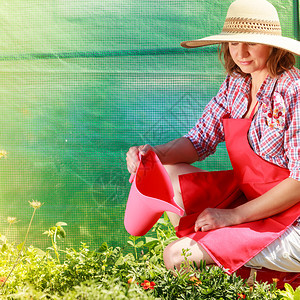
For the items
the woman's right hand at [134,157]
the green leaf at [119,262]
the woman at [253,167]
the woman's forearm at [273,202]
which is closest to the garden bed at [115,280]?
the green leaf at [119,262]

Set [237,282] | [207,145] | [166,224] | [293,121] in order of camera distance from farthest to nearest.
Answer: [166,224]
[207,145]
[293,121]
[237,282]

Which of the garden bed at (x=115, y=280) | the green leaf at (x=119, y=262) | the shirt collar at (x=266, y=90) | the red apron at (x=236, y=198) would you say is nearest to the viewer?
the garden bed at (x=115, y=280)

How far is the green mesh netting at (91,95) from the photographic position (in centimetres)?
229

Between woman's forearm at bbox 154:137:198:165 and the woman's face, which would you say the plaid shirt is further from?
woman's forearm at bbox 154:137:198:165

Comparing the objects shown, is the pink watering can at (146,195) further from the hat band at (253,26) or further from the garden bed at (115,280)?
the hat band at (253,26)

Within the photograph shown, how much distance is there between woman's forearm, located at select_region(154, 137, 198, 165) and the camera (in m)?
1.93

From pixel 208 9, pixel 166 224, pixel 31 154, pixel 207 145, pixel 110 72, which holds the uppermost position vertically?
pixel 208 9

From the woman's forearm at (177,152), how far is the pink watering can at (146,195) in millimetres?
92

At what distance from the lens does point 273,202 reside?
1.68 meters

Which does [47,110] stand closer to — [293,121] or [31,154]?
[31,154]

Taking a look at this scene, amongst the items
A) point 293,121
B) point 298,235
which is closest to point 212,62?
point 293,121

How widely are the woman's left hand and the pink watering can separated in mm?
117

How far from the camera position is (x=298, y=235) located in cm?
168

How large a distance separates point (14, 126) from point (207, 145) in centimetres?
102
